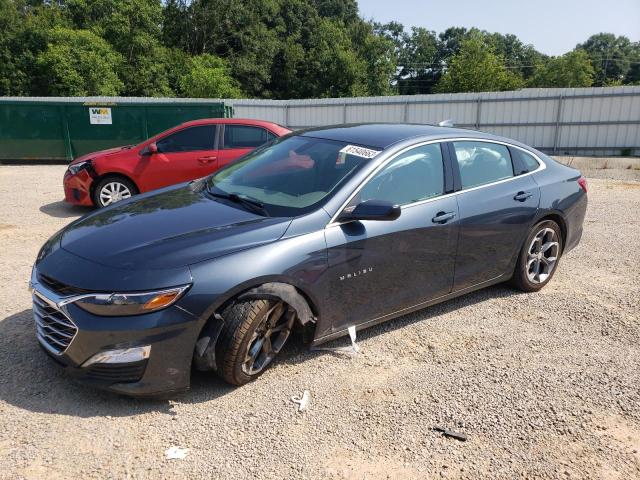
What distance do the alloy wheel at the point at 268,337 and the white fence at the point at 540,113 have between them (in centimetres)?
1692

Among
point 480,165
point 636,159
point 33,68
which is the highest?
point 33,68

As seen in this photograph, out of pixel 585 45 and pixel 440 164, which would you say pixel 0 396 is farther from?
pixel 585 45

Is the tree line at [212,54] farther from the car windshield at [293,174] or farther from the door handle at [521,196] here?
the door handle at [521,196]

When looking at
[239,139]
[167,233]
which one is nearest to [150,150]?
[239,139]

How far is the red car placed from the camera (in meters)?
7.93

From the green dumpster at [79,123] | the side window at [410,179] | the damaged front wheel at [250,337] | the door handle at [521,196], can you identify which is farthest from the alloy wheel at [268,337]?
the green dumpster at [79,123]

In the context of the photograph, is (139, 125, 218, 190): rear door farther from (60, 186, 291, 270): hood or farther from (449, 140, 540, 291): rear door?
(449, 140, 540, 291): rear door

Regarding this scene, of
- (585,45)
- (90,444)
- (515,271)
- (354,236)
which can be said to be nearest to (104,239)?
(90,444)

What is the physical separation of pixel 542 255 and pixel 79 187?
261 inches

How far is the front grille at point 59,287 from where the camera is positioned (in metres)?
2.78

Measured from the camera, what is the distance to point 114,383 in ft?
9.14

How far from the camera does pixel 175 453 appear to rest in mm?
2594

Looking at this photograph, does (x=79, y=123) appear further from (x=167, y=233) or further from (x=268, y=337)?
(x=268, y=337)

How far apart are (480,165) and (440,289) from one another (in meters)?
1.12
